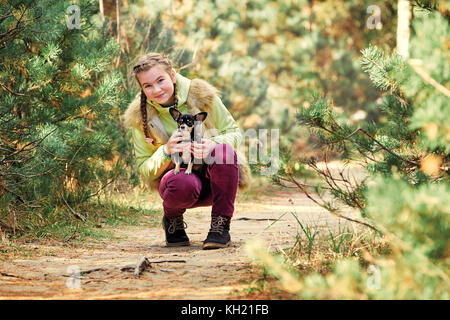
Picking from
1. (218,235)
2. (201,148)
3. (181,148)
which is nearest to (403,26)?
(201,148)

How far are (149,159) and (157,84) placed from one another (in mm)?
518

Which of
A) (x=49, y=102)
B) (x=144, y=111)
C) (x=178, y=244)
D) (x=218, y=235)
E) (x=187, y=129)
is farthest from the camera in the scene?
(x=49, y=102)

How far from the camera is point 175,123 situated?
141 inches

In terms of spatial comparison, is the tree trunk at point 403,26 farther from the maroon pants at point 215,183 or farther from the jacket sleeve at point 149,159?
the jacket sleeve at point 149,159

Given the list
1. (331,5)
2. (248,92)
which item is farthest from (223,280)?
(331,5)

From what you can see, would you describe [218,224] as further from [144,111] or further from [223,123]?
[144,111]

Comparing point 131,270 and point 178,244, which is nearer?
point 131,270

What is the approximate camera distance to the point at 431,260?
1648 millimetres

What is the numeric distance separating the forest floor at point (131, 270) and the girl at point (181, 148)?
9.5 inches

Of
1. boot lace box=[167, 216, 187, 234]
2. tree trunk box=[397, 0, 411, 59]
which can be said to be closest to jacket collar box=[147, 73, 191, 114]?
boot lace box=[167, 216, 187, 234]

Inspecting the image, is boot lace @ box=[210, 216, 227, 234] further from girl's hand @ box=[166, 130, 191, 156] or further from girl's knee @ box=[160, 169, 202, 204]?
girl's hand @ box=[166, 130, 191, 156]

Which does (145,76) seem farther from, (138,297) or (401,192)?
(401,192)

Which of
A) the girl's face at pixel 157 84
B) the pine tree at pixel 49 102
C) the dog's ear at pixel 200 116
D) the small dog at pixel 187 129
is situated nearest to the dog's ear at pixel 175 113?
the small dog at pixel 187 129

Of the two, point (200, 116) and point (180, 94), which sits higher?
point (180, 94)
